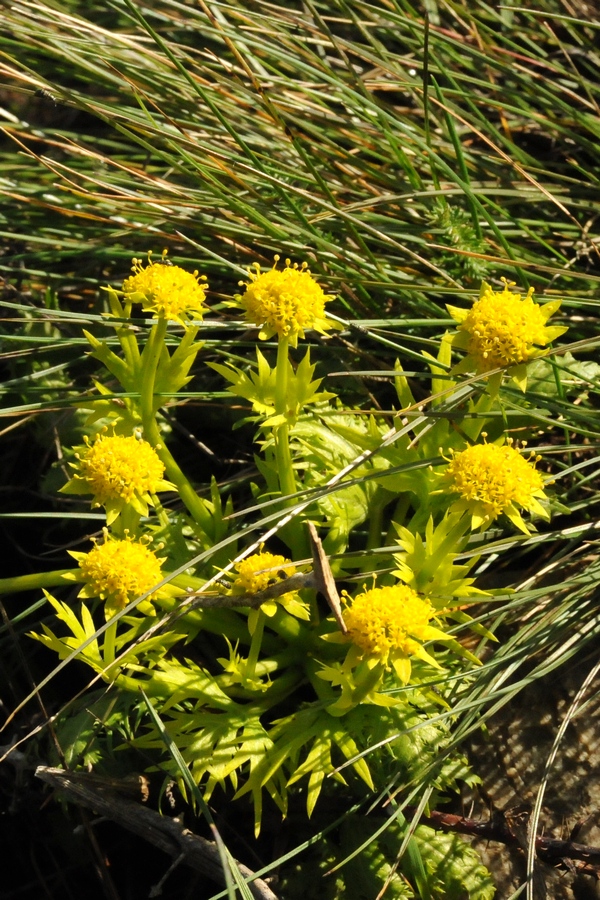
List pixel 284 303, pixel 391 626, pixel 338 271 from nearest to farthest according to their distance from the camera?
pixel 391 626 → pixel 284 303 → pixel 338 271

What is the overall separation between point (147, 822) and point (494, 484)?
0.86m

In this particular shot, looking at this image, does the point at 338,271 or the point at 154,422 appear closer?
the point at 154,422

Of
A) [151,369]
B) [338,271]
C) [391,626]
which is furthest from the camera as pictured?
[338,271]

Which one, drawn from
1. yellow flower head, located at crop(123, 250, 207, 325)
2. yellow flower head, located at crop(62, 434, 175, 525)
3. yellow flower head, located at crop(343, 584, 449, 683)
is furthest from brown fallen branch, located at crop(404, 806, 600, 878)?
yellow flower head, located at crop(123, 250, 207, 325)

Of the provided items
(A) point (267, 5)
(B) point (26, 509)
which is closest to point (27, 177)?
(A) point (267, 5)

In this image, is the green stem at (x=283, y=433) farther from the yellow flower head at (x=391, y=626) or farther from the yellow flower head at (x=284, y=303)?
the yellow flower head at (x=391, y=626)

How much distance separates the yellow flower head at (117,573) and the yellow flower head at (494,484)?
19.5 inches

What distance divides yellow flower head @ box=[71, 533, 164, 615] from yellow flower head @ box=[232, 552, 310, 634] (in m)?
0.14

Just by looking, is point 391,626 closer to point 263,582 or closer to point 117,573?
point 263,582

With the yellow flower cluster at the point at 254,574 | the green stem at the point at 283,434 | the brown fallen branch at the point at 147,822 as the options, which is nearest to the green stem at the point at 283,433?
the green stem at the point at 283,434

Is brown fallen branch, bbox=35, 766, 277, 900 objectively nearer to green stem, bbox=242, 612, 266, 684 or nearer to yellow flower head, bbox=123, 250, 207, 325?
green stem, bbox=242, 612, 266, 684

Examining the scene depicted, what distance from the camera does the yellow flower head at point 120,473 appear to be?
4.51 feet

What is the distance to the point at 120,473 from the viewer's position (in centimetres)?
138

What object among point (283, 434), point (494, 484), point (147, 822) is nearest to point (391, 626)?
point (494, 484)
